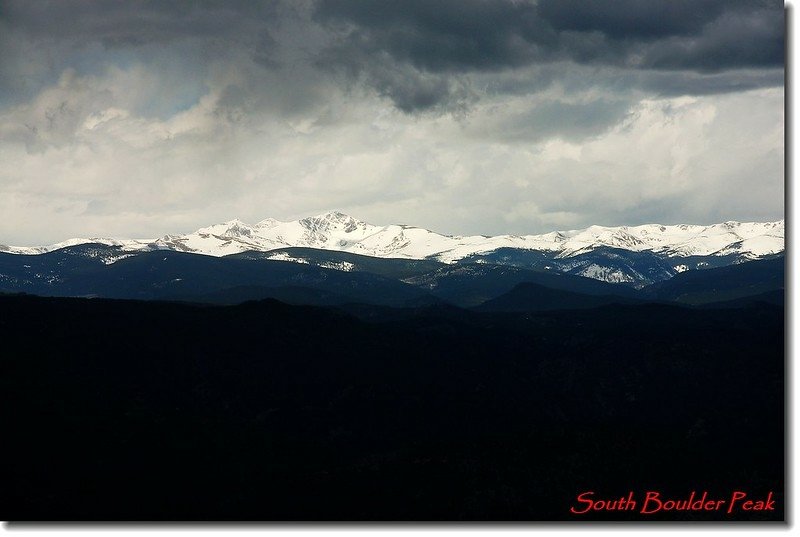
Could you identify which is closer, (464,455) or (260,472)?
(464,455)

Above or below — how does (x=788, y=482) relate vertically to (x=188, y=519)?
above

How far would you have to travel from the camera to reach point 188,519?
148m

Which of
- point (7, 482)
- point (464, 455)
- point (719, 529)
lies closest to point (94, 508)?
point (7, 482)

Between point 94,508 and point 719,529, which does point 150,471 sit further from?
point 719,529

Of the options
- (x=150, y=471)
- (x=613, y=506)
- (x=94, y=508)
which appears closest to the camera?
(x=613, y=506)

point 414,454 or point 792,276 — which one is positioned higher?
point 792,276

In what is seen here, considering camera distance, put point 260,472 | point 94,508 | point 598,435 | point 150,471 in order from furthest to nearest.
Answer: point 260,472 < point 150,471 < point 598,435 < point 94,508

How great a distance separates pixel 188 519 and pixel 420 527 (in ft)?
185

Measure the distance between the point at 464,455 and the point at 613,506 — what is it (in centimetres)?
2899

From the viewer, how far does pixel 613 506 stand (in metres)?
140

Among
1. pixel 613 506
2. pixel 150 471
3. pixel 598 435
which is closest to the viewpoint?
pixel 613 506

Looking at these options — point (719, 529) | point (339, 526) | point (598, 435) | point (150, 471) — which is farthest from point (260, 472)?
point (719, 529)

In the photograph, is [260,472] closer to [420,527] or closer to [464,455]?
[464,455]

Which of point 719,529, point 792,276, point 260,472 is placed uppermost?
point 792,276
